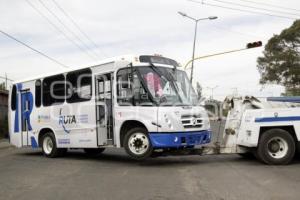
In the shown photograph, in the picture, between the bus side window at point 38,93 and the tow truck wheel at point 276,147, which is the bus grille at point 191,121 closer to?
the tow truck wheel at point 276,147

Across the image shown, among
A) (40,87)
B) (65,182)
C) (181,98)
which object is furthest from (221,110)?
(40,87)

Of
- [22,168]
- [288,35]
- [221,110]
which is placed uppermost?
[288,35]

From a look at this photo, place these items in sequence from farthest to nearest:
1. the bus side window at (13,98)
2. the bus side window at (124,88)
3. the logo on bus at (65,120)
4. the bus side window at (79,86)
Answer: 1. the bus side window at (13,98)
2. the logo on bus at (65,120)
3. the bus side window at (79,86)
4. the bus side window at (124,88)

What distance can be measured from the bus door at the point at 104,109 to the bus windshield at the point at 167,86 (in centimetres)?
132

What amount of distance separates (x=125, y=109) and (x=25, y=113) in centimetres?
587

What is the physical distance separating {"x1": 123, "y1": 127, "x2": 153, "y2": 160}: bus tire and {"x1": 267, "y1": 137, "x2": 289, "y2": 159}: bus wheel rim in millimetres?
3092

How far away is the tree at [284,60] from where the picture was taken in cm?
5366

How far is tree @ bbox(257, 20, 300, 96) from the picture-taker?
176 feet

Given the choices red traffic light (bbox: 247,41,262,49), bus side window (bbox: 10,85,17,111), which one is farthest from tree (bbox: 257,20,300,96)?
bus side window (bbox: 10,85,17,111)

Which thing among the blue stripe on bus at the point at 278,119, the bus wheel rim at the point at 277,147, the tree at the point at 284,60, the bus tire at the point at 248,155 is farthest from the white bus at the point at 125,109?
the tree at the point at 284,60

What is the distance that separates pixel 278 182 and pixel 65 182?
176 inches

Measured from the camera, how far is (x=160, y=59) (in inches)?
533

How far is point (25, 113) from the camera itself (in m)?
17.4

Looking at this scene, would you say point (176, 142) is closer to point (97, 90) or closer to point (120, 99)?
point (120, 99)
